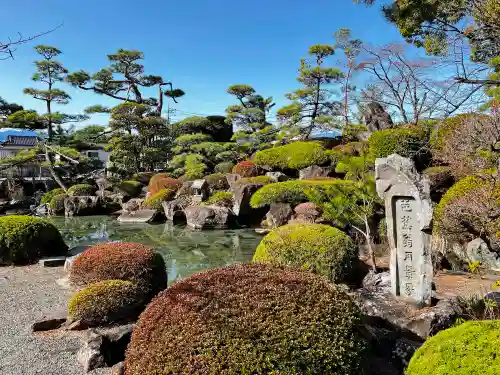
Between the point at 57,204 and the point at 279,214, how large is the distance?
12.2 meters

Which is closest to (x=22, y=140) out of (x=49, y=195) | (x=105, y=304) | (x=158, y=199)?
(x=49, y=195)

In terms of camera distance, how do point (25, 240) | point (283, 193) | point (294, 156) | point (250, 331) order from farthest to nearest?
point (294, 156) → point (283, 193) → point (25, 240) → point (250, 331)

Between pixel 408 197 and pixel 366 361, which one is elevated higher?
pixel 408 197

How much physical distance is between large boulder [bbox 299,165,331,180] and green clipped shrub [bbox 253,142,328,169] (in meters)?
0.49

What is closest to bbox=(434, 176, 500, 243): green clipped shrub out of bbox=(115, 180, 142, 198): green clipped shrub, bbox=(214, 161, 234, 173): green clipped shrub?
bbox=(214, 161, 234, 173): green clipped shrub

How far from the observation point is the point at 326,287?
122 inches

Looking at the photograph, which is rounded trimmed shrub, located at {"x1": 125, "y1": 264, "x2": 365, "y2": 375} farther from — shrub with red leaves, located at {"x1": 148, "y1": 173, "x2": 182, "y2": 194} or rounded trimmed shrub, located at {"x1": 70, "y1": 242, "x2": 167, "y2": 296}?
shrub with red leaves, located at {"x1": 148, "y1": 173, "x2": 182, "y2": 194}

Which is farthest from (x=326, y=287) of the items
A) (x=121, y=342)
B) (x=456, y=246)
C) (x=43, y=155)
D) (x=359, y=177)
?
(x=43, y=155)

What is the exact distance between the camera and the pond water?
9.68m

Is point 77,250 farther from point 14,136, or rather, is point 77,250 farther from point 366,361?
point 14,136

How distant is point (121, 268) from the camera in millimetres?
5785

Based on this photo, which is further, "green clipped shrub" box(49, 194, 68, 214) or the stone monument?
"green clipped shrub" box(49, 194, 68, 214)

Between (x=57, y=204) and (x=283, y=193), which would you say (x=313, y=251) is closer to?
(x=283, y=193)

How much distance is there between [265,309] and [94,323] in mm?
2926
